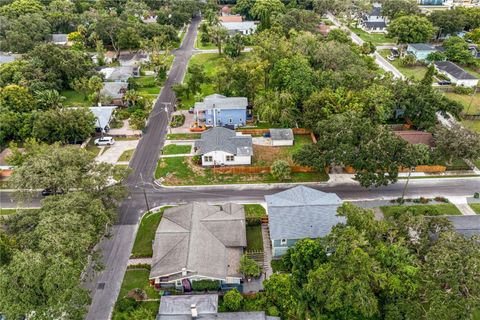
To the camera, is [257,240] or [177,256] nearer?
[177,256]

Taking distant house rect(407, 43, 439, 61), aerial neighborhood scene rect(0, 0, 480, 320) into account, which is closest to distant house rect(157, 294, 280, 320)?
aerial neighborhood scene rect(0, 0, 480, 320)

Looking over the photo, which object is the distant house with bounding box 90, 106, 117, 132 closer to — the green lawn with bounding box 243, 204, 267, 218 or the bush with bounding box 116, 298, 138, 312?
the green lawn with bounding box 243, 204, 267, 218

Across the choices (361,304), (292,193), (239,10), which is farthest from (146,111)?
(239,10)

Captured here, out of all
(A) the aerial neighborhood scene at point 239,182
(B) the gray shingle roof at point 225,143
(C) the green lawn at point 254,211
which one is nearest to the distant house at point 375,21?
(A) the aerial neighborhood scene at point 239,182

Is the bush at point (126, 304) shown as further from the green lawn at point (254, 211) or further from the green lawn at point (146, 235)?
the green lawn at point (254, 211)

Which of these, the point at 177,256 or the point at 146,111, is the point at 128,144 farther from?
the point at 177,256

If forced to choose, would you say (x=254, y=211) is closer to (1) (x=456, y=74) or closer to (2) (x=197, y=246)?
(2) (x=197, y=246)

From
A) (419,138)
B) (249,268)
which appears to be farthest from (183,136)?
(419,138)
